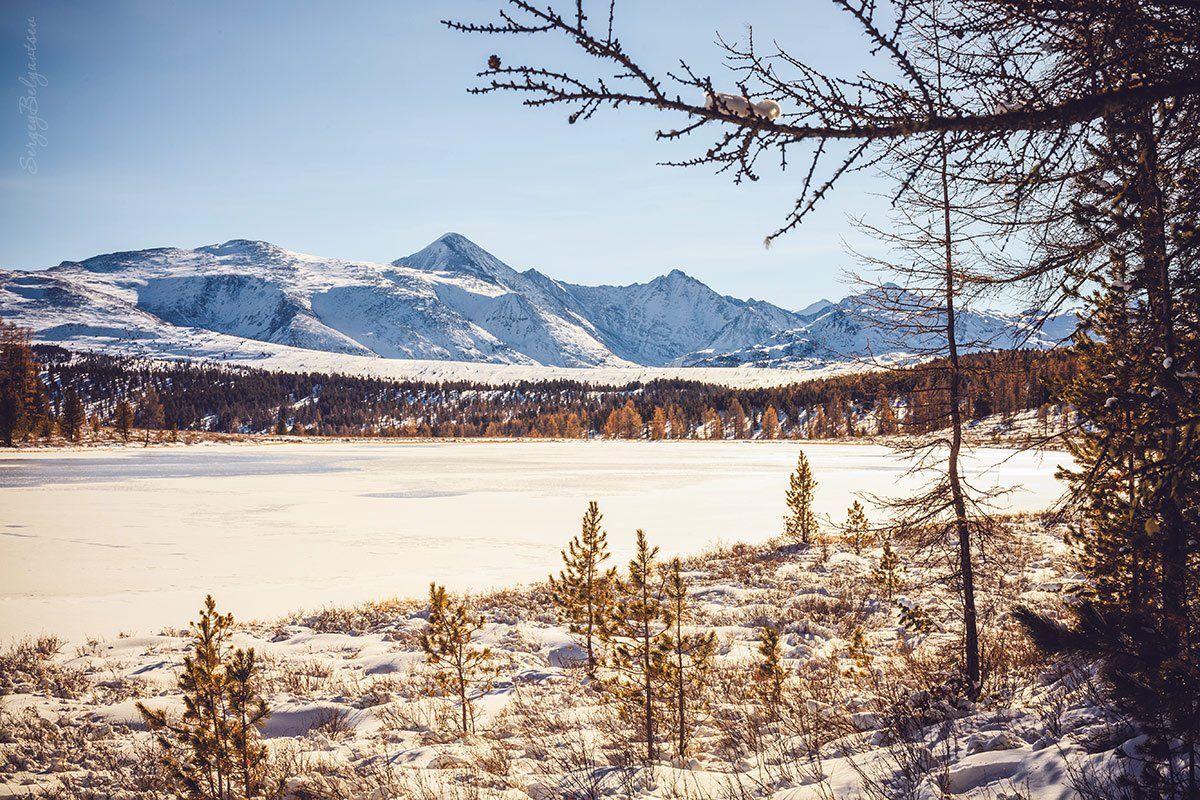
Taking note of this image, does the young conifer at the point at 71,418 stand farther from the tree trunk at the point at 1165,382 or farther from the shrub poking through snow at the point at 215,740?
the tree trunk at the point at 1165,382

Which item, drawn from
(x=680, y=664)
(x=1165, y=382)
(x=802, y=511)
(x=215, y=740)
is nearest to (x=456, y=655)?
(x=215, y=740)

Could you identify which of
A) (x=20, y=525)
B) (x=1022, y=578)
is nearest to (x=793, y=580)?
(x=1022, y=578)

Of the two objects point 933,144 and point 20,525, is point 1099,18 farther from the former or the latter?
point 20,525

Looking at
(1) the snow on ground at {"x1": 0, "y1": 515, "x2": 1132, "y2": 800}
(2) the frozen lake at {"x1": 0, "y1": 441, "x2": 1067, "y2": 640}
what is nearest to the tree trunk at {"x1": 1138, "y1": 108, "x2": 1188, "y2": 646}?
(1) the snow on ground at {"x1": 0, "y1": 515, "x2": 1132, "y2": 800}

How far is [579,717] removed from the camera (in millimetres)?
7695

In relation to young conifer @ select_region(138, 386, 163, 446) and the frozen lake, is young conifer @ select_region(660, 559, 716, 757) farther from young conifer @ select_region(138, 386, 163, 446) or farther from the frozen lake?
young conifer @ select_region(138, 386, 163, 446)

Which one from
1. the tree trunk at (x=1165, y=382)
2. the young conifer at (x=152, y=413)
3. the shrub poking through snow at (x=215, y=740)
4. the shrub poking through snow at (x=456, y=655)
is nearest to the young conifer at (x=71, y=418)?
the young conifer at (x=152, y=413)

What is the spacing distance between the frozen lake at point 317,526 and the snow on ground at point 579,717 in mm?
2473

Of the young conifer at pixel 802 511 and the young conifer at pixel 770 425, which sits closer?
the young conifer at pixel 802 511

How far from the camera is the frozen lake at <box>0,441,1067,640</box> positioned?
14766mm

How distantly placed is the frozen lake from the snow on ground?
8.11 ft

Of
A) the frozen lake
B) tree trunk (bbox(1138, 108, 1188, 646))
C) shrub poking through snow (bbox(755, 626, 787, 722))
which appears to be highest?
tree trunk (bbox(1138, 108, 1188, 646))

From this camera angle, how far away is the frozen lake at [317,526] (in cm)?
1477

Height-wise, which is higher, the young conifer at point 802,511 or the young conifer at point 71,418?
the young conifer at point 71,418
